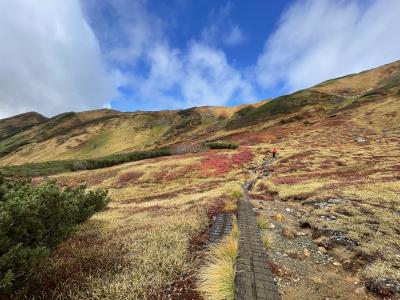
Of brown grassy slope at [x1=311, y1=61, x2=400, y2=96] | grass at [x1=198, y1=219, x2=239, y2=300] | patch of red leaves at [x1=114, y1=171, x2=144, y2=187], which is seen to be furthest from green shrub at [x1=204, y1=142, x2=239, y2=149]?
brown grassy slope at [x1=311, y1=61, x2=400, y2=96]

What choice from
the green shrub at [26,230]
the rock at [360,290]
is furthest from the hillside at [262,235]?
the green shrub at [26,230]

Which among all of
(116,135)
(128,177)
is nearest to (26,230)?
(128,177)

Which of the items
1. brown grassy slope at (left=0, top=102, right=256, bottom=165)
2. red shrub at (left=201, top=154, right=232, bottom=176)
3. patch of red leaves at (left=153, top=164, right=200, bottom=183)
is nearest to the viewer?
patch of red leaves at (left=153, top=164, right=200, bottom=183)

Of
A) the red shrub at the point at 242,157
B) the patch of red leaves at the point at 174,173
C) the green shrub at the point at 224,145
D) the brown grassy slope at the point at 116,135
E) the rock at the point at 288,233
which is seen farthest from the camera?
the brown grassy slope at the point at 116,135

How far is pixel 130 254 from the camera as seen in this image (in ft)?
31.1

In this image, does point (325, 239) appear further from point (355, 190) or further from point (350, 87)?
point (350, 87)

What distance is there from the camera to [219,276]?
771cm

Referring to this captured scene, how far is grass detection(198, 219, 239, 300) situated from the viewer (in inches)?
284

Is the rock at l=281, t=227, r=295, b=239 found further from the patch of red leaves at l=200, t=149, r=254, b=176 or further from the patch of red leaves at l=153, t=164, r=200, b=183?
the patch of red leaves at l=153, t=164, r=200, b=183

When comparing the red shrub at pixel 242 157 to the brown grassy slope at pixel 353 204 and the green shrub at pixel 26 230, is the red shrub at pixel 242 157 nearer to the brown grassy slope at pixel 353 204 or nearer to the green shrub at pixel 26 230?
the brown grassy slope at pixel 353 204

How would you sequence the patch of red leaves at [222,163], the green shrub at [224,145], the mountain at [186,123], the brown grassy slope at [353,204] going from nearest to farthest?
the brown grassy slope at [353,204] → the patch of red leaves at [222,163] → the green shrub at [224,145] → the mountain at [186,123]

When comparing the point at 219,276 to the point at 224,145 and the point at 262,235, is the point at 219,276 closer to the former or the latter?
the point at 262,235

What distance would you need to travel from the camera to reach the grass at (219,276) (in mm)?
7219

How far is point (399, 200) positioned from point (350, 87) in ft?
492
